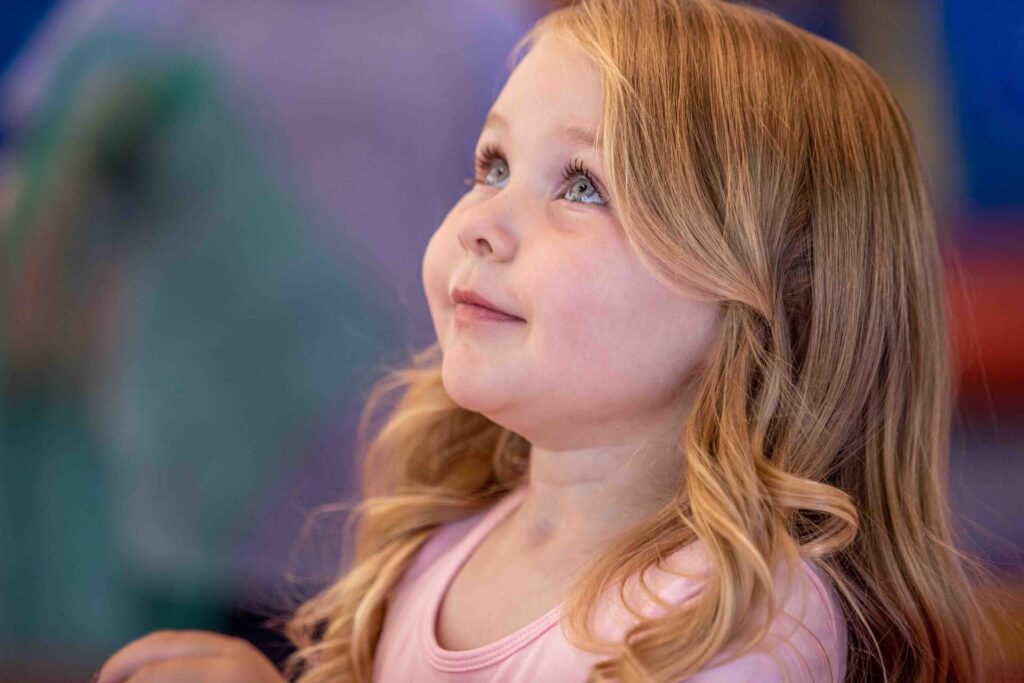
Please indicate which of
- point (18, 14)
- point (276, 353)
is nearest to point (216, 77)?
point (18, 14)

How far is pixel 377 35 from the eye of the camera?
42.4 inches

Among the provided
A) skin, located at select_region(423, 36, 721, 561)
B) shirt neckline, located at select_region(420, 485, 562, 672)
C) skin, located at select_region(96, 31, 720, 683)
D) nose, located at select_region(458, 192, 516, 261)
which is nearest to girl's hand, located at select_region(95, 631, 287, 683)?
skin, located at select_region(96, 31, 720, 683)

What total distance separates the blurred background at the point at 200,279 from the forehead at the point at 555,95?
36cm

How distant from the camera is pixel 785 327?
632 mm

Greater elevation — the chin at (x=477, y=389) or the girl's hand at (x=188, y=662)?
the chin at (x=477, y=389)

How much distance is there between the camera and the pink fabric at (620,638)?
565mm

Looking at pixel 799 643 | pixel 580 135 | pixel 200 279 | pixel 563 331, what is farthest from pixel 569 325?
pixel 200 279

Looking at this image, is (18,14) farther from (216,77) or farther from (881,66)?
(881,66)

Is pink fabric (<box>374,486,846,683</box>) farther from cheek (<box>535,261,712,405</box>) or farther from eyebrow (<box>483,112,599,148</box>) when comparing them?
eyebrow (<box>483,112,599,148</box>)

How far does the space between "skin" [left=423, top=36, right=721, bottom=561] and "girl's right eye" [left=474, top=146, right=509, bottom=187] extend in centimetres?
1

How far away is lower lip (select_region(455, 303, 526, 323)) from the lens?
61 cm

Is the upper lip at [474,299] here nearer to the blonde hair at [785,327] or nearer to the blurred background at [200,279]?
the blonde hair at [785,327]

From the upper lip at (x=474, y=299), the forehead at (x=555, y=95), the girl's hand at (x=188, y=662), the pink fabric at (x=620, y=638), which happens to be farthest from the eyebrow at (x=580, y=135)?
the girl's hand at (x=188, y=662)

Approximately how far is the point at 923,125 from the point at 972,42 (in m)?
0.08
